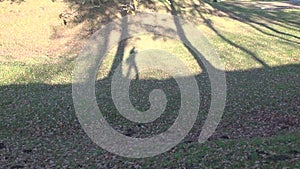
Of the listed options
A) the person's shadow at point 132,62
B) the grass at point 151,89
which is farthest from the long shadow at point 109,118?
the person's shadow at point 132,62

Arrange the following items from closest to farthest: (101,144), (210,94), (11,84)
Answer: (101,144) → (210,94) → (11,84)

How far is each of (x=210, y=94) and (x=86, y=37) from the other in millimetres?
12419

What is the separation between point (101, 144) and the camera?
13125 mm

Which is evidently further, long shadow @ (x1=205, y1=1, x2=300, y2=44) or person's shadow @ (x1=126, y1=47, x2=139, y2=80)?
long shadow @ (x1=205, y1=1, x2=300, y2=44)

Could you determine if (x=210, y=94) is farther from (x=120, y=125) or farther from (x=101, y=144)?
(x=101, y=144)

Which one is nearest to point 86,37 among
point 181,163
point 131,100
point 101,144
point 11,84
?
point 11,84

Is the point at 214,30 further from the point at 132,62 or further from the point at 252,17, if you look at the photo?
the point at 132,62

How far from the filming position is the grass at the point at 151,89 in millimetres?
11141

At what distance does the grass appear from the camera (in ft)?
36.6

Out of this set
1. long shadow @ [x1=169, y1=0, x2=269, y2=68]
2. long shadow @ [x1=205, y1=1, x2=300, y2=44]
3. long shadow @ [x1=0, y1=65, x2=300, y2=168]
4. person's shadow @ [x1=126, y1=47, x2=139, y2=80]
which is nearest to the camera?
long shadow @ [x1=0, y1=65, x2=300, y2=168]

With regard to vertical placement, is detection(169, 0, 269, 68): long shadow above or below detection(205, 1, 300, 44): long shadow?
above

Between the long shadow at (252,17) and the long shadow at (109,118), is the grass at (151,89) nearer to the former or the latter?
the long shadow at (109,118)

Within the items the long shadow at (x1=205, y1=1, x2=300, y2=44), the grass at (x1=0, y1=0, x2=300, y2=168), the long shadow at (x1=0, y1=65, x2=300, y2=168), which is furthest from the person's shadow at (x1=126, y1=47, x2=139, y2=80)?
the long shadow at (x1=205, y1=1, x2=300, y2=44)

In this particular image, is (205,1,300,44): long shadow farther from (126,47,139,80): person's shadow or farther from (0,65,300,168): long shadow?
(0,65,300,168): long shadow
